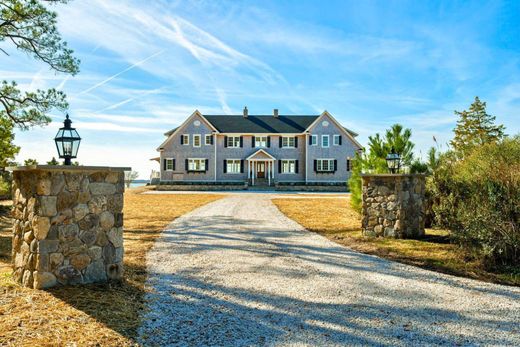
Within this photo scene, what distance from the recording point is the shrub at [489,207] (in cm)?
555

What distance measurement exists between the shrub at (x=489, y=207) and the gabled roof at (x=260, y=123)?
3019 cm

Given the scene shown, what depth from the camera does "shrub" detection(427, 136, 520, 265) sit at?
219 inches

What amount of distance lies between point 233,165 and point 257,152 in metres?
2.87

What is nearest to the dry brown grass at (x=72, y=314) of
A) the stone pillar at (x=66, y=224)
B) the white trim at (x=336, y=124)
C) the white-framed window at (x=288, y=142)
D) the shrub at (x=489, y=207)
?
the stone pillar at (x=66, y=224)

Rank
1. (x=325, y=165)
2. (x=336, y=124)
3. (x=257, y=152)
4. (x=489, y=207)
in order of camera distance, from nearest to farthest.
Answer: (x=489, y=207) < (x=257, y=152) < (x=336, y=124) < (x=325, y=165)

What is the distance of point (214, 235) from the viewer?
28.7ft

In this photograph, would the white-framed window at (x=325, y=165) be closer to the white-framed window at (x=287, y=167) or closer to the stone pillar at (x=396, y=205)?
the white-framed window at (x=287, y=167)

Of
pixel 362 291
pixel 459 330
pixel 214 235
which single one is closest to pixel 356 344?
pixel 459 330

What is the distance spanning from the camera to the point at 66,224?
172 inches

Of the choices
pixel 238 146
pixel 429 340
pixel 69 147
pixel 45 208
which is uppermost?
pixel 238 146

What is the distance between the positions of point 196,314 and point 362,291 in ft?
6.99

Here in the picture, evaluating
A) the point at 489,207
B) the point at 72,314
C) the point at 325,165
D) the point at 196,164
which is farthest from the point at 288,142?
the point at 72,314

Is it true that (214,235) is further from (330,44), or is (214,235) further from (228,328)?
(330,44)

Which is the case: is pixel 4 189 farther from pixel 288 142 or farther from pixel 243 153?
pixel 288 142
